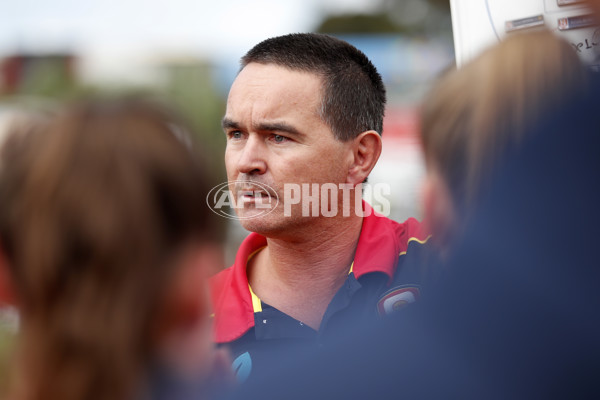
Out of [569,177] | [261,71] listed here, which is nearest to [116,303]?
[569,177]

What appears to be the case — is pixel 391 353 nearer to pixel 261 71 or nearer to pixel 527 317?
pixel 527 317

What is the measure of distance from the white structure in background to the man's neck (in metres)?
0.81

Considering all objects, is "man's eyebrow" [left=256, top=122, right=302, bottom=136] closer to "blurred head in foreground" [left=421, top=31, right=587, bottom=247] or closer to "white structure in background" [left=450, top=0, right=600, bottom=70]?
"white structure in background" [left=450, top=0, right=600, bottom=70]

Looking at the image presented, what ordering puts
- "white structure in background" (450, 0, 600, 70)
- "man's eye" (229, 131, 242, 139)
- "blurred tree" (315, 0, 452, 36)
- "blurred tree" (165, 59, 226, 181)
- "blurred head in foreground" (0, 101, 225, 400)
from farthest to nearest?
"blurred tree" (315, 0, 452, 36)
"blurred tree" (165, 59, 226, 181)
"man's eye" (229, 131, 242, 139)
"white structure in background" (450, 0, 600, 70)
"blurred head in foreground" (0, 101, 225, 400)

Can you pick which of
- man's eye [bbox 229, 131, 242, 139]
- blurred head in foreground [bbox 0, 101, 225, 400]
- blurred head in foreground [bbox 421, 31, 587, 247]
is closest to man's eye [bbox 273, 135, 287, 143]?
man's eye [bbox 229, 131, 242, 139]

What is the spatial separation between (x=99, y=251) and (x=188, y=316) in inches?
7.2

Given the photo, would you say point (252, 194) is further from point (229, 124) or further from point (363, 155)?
point (363, 155)

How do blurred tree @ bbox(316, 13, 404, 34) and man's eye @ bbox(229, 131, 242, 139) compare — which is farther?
blurred tree @ bbox(316, 13, 404, 34)

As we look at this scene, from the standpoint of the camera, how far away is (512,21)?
6.31ft

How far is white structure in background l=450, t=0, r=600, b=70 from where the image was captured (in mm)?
1819

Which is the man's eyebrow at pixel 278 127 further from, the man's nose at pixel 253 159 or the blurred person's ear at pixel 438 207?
the blurred person's ear at pixel 438 207

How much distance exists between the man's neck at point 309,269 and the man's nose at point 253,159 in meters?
0.29

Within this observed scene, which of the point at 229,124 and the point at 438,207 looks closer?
the point at 438,207

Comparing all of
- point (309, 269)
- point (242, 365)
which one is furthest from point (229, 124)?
point (242, 365)
